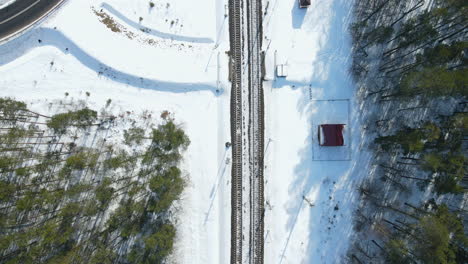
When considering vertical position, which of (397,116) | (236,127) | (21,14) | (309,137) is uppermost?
(21,14)

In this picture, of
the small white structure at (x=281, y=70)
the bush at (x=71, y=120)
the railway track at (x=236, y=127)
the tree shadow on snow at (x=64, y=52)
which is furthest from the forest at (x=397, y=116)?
the bush at (x=71, y=120)

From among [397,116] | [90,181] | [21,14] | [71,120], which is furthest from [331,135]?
[21,14]

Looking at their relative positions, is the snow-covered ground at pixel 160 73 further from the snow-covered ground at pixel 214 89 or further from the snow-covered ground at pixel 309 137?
the snow-covered ground at pixel 309 137

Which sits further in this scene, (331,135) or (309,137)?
(309,137)

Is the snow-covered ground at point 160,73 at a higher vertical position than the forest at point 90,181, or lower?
higher

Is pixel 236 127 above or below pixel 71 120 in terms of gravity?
above

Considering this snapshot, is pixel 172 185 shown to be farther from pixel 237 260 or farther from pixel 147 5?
pixel 147 5

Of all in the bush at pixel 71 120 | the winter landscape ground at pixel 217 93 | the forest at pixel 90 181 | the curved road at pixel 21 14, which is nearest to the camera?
the forest at pixel 90 181

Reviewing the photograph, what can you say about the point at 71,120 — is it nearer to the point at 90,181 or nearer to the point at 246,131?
the point at 90,181
